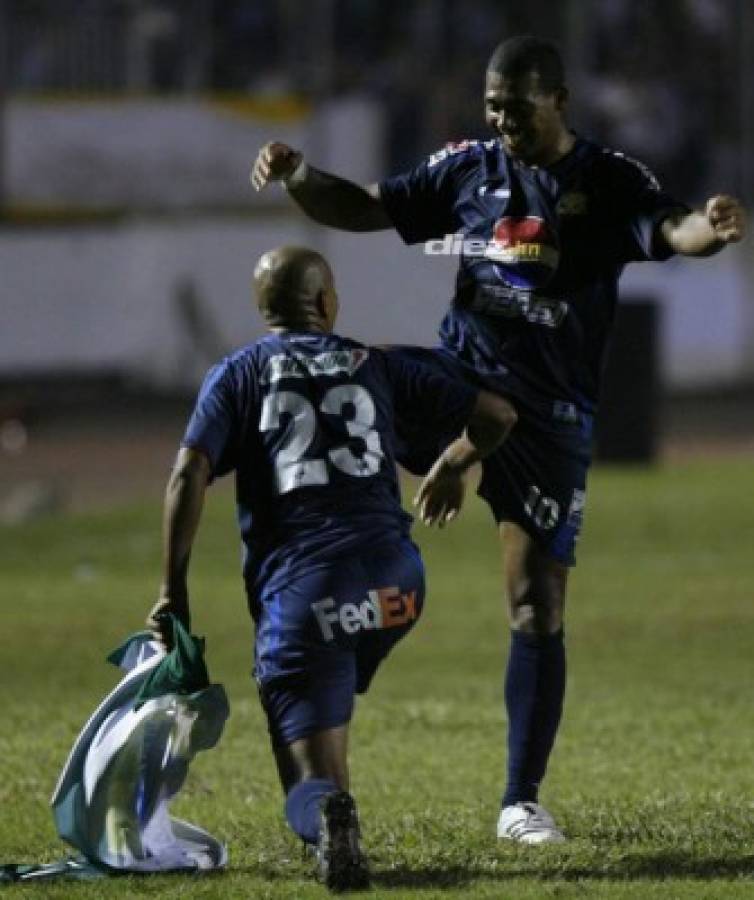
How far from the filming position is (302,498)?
21.6 feet

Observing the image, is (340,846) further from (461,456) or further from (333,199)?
(333,199)

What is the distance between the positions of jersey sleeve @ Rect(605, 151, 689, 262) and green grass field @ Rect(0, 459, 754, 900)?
1627 mm

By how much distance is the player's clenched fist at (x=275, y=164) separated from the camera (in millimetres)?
7340

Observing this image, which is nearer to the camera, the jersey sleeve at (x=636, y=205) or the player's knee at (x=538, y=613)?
the jersey sleeve at (x=636, y=205)

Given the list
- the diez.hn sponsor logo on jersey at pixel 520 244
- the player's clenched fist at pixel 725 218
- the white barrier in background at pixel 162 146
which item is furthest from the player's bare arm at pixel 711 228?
the white barrier in background at pixel 162 146

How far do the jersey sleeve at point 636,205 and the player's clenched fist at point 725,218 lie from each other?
1.00 ft

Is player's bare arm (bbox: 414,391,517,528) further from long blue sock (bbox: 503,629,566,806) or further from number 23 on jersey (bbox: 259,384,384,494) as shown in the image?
long blue sock (bbox: 503,629,566,806)

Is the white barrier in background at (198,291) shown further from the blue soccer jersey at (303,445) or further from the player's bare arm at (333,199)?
the blue soccer jersey at (303,445)

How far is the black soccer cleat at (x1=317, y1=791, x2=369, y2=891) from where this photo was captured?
614cm

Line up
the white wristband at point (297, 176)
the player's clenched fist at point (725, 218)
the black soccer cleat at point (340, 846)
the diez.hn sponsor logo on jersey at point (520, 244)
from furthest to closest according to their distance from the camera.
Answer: the white wristband at point (297, 176) < the diez.hn sponsor logo on jersey at point (520, 244) < the player's clenched fist at point (725, 218) < the black soccer cleat at point (340, 846)

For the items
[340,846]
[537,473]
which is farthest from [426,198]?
[340,846]

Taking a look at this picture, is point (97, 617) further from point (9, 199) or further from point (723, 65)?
point (723, 65)

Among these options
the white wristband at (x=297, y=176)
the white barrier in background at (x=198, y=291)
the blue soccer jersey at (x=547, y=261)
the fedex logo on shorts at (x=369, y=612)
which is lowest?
the white barrier in background at (x=198, y=291)

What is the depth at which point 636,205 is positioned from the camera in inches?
281
